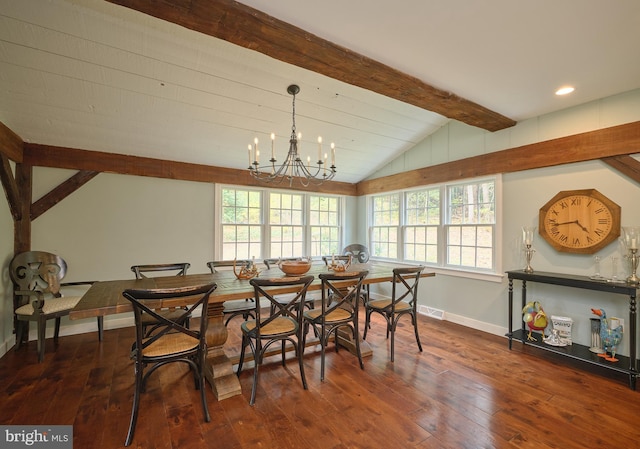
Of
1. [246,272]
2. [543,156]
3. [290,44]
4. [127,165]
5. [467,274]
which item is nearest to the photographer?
[290,44]

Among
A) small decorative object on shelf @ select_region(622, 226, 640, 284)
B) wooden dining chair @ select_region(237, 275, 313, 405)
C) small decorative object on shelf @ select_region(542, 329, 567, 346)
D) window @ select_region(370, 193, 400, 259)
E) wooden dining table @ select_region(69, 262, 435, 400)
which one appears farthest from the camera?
window @ select_region(370, 193, 400, 259)

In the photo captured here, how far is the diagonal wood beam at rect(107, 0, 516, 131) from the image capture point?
66.5 inches

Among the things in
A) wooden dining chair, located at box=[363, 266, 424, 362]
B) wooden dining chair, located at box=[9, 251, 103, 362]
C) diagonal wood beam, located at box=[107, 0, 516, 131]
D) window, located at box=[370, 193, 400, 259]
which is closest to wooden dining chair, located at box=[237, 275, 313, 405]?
wooden dining chair, located at box=[363, 266, 424, 362]

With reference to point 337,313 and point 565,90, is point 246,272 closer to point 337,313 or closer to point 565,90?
point 337,313

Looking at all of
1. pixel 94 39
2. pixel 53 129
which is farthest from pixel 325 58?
pixel 53 129

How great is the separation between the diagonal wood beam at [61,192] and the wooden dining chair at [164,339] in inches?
104

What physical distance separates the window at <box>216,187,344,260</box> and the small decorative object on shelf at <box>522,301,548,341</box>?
3.34m

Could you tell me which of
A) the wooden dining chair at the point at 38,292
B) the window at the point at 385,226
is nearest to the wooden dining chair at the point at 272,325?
the wooden dining chair at the point at 38,292

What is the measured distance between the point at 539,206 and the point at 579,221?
41cm

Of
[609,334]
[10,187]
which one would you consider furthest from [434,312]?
[10,187]

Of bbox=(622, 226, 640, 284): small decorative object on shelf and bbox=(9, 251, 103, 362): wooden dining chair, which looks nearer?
bbox=(622, 226, 640, 284): small decorative object on shelf

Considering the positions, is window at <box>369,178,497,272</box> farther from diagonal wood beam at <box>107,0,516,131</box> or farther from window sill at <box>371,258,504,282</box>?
diagonal wood beam at <box>107,0,516,131</box>

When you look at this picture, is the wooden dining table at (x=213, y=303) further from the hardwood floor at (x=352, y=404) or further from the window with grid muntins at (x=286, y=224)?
the window with grid muntins at (x=286, y=224)

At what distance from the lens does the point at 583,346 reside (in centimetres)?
297
